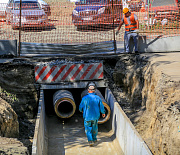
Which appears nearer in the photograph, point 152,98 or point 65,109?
point 152,98

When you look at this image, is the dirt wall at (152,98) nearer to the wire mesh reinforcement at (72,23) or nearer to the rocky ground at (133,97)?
the rocky ground at (133,97)

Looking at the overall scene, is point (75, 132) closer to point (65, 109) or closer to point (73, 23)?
point (65, 109)

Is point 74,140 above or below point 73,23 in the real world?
below

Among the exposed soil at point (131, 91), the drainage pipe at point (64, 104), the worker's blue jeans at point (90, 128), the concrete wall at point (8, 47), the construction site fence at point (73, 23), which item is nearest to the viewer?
the exposed soil at point (131, 91)

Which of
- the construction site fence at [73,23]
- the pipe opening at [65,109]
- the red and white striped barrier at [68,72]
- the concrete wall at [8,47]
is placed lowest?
the pipe opening at [65,109]

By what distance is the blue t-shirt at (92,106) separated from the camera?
7.32m

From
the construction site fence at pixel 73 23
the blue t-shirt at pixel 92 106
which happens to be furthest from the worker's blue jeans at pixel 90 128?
the construction site fence at pixel 73 23

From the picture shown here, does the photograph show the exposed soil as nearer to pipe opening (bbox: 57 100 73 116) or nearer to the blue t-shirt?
pipe opening (bbox: 57 100 73 116)

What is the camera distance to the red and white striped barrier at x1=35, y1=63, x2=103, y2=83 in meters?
9.95

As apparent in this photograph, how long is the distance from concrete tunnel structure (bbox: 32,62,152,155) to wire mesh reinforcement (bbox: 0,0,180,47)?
12.2 feet

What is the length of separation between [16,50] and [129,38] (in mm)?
4099

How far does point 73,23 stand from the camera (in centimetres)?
1384

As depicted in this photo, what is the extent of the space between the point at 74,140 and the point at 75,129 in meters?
0.90

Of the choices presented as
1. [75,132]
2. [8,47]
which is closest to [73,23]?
[8,47]
